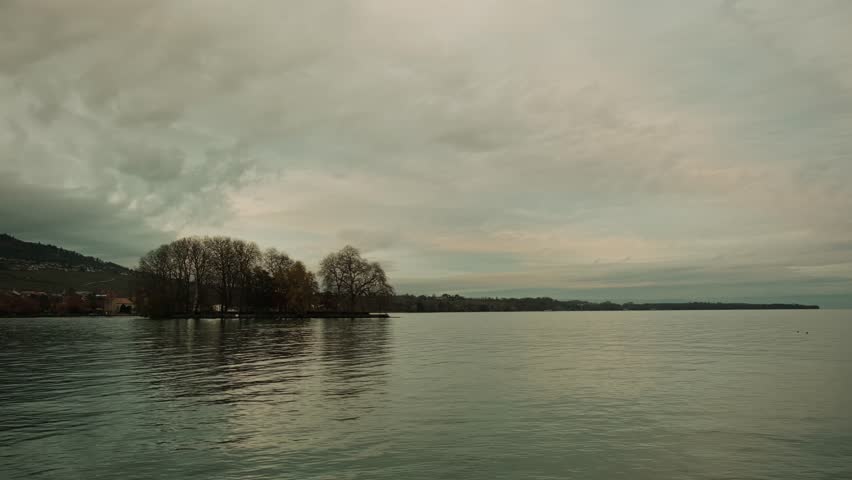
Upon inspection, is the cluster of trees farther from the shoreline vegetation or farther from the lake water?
the lake water

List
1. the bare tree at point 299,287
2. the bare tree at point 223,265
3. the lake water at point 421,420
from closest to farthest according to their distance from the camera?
the lake water at point 421,420 → the bare tree at point 299,287 → the bare tree at point 223,265

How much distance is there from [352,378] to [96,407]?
47.2ft

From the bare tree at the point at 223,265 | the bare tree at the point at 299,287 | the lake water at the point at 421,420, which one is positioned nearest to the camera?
the lake water at the point at 421,420

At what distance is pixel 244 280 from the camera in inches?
6398

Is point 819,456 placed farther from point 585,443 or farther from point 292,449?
point 292,449

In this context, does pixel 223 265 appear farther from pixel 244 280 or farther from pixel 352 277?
pixel 352 277

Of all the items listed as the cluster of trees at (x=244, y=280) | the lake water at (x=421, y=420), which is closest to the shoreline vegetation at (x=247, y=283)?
the cluster of trees at (x=244, y=280)

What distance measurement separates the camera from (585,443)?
19.5 m

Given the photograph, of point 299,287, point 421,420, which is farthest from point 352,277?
point 421,420

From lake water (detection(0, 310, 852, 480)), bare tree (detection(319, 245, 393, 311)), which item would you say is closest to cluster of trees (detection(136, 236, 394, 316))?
bare tree (detection(319, 245, 393, 311))

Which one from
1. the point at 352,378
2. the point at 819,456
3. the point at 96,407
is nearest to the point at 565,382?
the point at 352,378

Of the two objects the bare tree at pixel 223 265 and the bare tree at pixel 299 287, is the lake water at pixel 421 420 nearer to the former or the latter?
the bare tree at pixel 299 287

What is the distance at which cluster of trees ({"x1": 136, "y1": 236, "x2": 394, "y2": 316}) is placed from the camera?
156375mm

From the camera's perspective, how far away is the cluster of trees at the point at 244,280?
156375 millimetres
